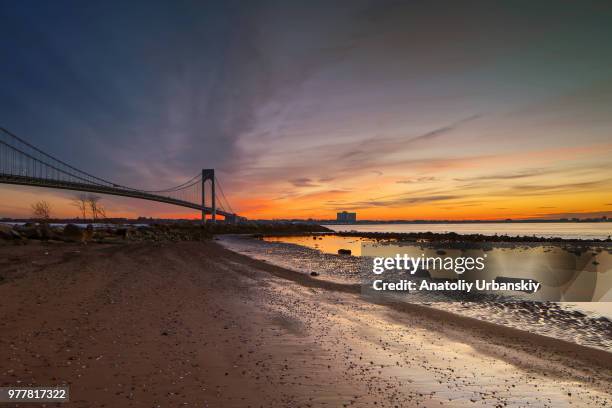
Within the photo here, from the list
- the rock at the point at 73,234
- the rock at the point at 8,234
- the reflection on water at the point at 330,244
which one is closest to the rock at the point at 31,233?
the rock at the point at 8,234

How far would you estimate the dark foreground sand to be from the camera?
16.8ft

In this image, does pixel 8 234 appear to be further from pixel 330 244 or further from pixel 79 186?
pixel 79 186

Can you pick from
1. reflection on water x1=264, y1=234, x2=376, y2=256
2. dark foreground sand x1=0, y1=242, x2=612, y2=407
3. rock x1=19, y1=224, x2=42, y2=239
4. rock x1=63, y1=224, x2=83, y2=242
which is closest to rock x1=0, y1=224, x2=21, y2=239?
rock x1=19, y1=224, x2=42, y2=239

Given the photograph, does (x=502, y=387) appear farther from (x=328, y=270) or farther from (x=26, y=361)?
(x=328, y=270)

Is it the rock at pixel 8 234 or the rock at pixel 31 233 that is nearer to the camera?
the rock at pixel 8 234

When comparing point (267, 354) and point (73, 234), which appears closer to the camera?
point (267, 354)

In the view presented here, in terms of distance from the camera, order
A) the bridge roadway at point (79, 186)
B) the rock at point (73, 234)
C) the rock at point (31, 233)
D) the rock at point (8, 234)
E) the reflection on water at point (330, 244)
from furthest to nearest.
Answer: the bridge roadway at point (79, 186) → the reflection on water at point (330, 244) → the rock at point (73, 234) → the rock at point (31, 233) → the rock at point (8, 234)

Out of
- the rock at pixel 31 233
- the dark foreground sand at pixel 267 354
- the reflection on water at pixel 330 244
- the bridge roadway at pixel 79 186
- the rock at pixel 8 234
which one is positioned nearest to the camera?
the dark foreground sand at pixel 267 354

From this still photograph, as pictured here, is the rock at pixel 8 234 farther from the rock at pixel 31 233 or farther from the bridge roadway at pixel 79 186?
the bridge roadway at pixel 79 186

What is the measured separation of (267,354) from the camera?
668 centimetres

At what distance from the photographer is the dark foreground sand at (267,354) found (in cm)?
512

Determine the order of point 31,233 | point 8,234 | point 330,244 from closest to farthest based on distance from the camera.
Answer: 1. point 8,234
2. point 31,233
3. point 330,244

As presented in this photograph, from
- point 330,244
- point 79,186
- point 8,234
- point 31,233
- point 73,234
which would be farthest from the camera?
point 79,186

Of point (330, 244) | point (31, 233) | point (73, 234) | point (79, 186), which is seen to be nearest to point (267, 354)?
point (73, 234)
